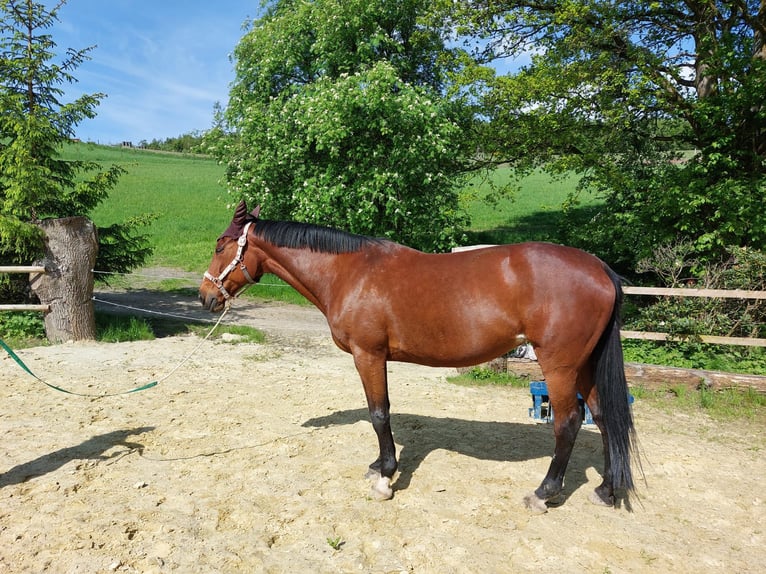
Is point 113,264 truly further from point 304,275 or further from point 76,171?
point 304,275

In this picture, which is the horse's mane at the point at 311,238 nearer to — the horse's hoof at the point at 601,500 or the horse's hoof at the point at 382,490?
the horse's hoof at the point at 382,490

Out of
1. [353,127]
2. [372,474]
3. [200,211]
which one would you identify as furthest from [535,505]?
[200,211]

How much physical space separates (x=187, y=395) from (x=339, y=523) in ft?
11.1

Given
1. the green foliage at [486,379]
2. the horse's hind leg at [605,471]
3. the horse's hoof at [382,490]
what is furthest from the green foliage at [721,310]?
the horse's hoof at [382,490]

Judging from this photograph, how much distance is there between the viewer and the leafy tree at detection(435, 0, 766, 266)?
26.7 feet

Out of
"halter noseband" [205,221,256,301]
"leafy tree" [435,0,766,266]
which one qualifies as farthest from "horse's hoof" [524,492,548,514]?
"leafy tree" [435,0,766,266]

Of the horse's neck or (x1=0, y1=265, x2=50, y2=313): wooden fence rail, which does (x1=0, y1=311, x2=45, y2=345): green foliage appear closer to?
(x1=0, y1=265, x2=50, y2=313): wooden fence rail

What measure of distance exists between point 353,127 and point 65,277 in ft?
22.3

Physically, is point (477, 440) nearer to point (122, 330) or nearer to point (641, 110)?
point (122, 330)

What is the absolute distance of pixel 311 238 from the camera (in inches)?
157

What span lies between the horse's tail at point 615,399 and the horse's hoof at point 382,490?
5.54 feet

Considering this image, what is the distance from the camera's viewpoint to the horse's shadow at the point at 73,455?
3760 millimetres

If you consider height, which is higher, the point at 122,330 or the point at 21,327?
the point at 21,327

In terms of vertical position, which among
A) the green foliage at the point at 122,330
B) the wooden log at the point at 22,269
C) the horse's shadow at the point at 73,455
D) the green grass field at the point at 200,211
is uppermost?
the green grass field at the point at 200,211
